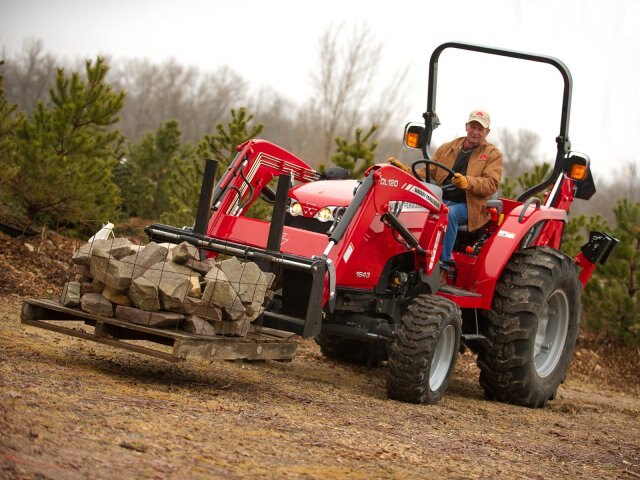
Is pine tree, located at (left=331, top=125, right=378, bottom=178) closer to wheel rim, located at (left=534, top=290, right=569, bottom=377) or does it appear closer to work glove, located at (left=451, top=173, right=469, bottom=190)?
wheel rim, located at (left=534, top=290, right=569, bottom=377)

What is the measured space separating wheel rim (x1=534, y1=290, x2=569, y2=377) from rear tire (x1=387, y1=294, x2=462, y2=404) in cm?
200

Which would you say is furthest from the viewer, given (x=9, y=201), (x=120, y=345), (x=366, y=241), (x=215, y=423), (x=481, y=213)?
(x=9, y=201)

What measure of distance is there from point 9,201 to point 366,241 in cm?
596

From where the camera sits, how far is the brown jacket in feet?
27.0

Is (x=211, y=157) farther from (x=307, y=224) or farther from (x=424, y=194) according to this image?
(x=424, y=194)

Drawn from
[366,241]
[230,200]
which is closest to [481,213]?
[366,241]

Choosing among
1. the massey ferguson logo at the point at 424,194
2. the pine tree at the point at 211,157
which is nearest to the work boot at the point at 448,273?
the massey ferguson logo at the point at 424,194

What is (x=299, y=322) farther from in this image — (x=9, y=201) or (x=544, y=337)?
(x=9, y=201)

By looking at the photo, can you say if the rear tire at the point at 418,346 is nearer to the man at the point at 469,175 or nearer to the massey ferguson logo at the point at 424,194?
the massey ferguson logo at the point at 424,194

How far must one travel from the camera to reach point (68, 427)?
4.64 meters

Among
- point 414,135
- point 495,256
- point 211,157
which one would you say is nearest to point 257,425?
point 495,256

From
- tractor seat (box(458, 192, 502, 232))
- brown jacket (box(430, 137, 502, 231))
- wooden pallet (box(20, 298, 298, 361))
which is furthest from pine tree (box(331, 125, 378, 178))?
wooden pallet (box(20, 298, 298, 361))

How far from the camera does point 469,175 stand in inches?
333

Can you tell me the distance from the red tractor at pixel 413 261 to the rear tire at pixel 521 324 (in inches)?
0.5
